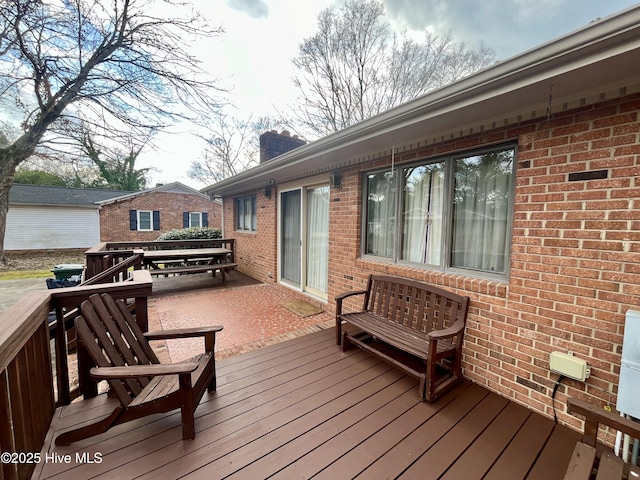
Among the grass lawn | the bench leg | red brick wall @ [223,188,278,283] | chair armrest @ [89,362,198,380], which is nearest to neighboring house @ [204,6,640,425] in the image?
the bench leg

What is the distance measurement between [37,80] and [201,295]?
8.13 metres

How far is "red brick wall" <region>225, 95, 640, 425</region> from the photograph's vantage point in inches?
69.6

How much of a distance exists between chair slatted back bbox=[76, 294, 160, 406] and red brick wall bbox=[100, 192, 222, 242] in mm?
17653

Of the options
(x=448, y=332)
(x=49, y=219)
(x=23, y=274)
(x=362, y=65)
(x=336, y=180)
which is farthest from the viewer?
(x=49, y=219)

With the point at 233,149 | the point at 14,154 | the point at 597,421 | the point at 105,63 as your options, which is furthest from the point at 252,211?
the point at 233,149

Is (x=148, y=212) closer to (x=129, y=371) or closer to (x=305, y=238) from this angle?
(x=305, y=238)

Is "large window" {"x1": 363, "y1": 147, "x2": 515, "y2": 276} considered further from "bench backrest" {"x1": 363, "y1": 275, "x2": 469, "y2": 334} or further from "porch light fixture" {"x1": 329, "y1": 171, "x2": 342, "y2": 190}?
"porch light fixture" {"x1": 329, "y1": 171, "x2": 342, "y2": 190}

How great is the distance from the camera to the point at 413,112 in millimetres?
2262

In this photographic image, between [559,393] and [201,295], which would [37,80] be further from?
[559,393]

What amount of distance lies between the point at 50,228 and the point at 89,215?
6.30 ft

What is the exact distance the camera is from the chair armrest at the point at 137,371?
1563mm

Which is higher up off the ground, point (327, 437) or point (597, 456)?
point (597, 456)

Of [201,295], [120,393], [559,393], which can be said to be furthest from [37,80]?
[559,393]

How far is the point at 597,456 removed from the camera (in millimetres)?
1384
